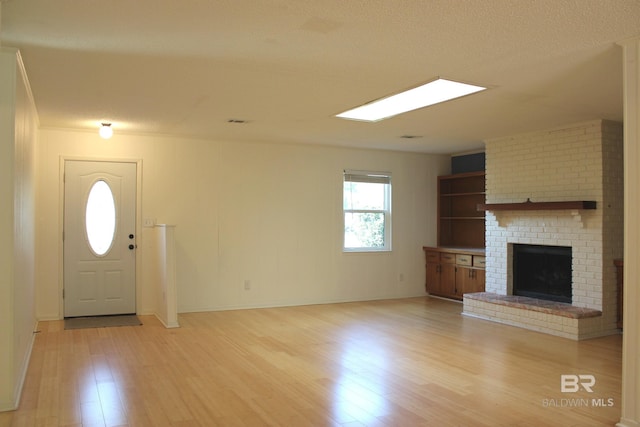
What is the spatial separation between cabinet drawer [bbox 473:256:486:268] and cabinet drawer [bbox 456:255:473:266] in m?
0.08

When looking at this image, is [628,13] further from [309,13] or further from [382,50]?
Result: [309,13]

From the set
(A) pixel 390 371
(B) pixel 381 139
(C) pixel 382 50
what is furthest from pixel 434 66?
(B) pixel 381 139

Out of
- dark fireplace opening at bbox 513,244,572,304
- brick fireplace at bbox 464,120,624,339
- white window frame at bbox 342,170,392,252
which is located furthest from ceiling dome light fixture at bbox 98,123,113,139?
dark fireplace opening at bbox 513,244,572,304

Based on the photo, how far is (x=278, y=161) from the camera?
7.46 meters

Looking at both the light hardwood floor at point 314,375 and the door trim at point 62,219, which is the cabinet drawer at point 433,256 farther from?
the door trim at point 62,219

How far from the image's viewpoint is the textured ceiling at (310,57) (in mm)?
2730

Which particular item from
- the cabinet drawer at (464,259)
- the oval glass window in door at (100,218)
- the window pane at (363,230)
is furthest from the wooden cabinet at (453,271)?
the oval glass window in door at (100,218)

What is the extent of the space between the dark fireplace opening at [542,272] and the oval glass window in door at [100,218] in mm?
5120

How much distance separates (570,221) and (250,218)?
402 cm

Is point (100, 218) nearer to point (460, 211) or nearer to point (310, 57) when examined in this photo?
point (310, 57)

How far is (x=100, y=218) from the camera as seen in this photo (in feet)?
21.5

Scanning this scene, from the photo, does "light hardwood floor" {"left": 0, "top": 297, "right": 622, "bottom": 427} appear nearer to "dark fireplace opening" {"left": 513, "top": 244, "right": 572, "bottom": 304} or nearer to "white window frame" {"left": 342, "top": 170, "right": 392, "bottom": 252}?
"dark fireplace opening" {"left": 513, "top": 244, "right": 572, "bottom": 304}

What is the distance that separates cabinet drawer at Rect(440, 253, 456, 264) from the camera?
7.92 metres

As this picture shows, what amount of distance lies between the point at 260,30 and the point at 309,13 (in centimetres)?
38
